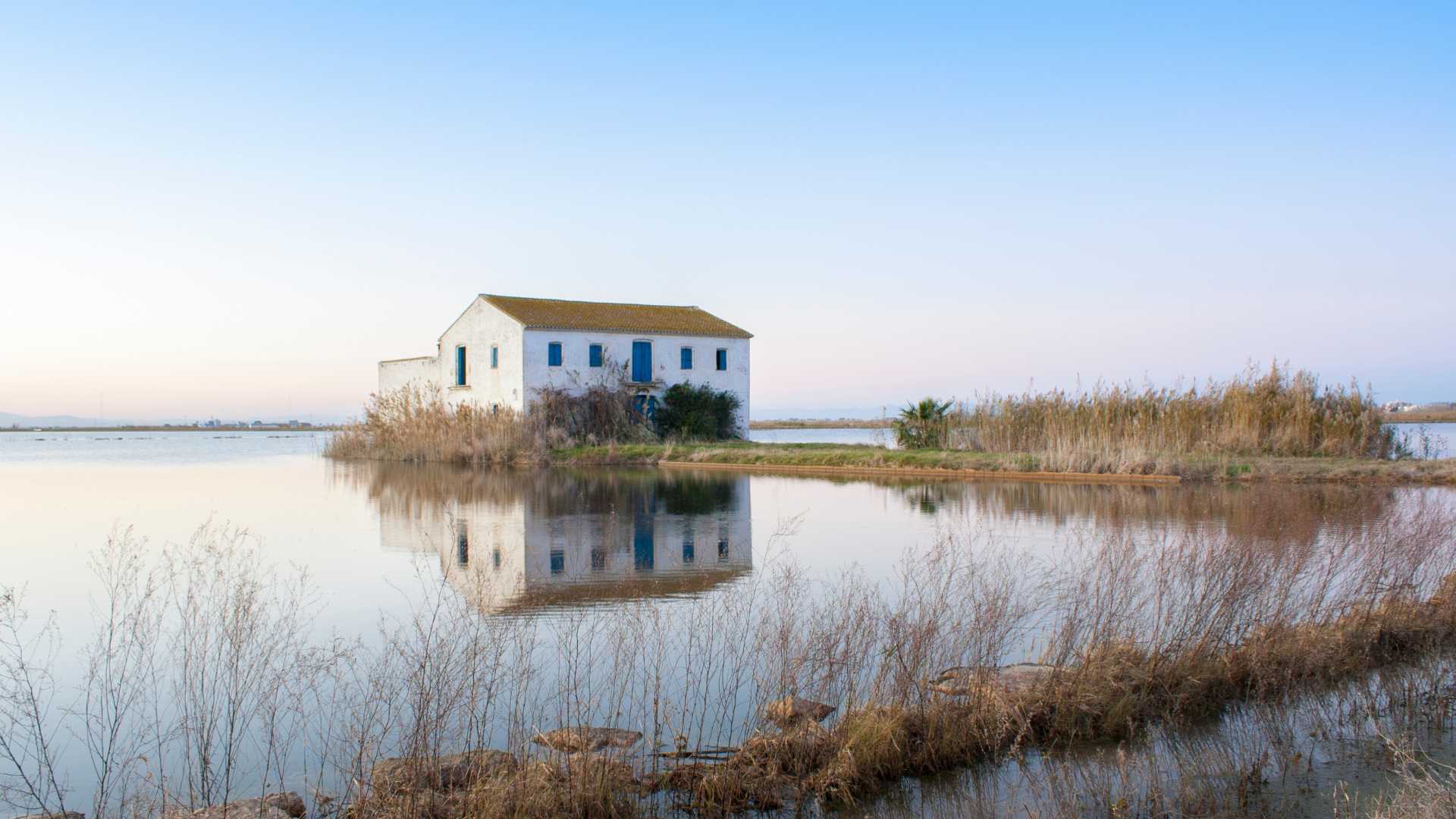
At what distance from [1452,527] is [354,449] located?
119 ft

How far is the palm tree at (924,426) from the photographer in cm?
2950

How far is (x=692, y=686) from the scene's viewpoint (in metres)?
6.43

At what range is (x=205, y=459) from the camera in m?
37.1

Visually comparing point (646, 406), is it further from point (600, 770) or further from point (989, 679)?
point (600, 770)

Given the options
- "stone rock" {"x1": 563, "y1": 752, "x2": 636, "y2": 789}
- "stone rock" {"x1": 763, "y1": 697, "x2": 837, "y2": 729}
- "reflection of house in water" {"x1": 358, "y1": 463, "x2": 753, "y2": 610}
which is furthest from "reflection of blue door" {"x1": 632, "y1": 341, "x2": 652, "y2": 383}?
"stone rock" {"x1": 563, "y1": 752, "x2": 636, "y2": 789}

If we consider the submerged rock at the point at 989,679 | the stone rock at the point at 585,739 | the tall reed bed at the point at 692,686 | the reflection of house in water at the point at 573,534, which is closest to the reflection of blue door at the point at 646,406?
the reflection of house in water at the point at 573,534

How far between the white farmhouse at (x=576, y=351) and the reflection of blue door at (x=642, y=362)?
3 cm

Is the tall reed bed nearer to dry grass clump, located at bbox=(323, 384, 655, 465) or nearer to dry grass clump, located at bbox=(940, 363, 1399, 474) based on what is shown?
dry grass clump, located at bbox=(940, 363, 1399, 474)

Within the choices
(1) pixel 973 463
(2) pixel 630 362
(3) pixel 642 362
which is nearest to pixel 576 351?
(2) pixel 630 362

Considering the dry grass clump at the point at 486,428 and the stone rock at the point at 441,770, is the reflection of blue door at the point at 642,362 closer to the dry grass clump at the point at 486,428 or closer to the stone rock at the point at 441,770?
the dry grass clump at the point at 486,428

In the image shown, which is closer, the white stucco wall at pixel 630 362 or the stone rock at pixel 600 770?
the stone rock at pixel 600 770

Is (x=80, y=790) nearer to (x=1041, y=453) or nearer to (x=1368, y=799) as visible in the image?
(x=1368, y=799)

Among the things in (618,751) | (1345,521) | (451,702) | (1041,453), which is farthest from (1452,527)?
(1041,453)

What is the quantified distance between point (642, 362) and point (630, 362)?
490 millimetres
